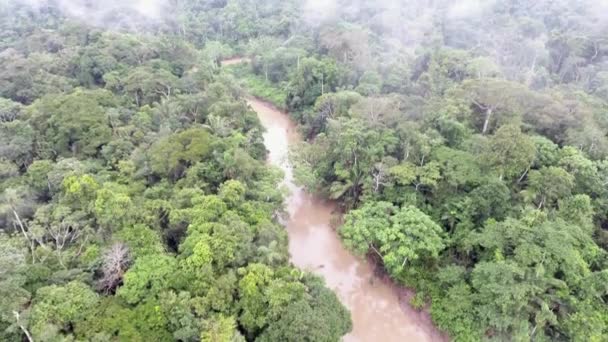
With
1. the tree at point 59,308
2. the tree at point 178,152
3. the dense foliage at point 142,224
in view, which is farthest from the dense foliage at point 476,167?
the tree at point 59,308

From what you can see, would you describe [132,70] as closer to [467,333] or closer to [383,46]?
[383,46]

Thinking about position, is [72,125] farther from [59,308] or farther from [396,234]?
[396,234]

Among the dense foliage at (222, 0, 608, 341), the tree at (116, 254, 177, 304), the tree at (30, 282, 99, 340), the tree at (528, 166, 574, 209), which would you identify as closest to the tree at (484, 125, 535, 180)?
the dense foliage at (222, 0, 608, 341)

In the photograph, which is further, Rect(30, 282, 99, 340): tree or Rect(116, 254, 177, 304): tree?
Rect(116, 254, 177, 304): tree

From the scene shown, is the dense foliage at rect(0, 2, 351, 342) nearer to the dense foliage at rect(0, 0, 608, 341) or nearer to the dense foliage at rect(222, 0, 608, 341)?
the dense foliage at rect(0, 0, 608, 341)

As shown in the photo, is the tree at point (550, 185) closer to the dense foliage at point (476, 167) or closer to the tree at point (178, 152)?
the dense foliage at point (476, 167)

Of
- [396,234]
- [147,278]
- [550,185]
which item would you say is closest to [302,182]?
[396,234]

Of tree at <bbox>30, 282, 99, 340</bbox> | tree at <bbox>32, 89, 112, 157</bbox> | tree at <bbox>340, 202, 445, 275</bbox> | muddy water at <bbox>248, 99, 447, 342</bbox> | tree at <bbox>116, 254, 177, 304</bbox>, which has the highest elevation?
tree at <bbox>32, 89, 112, 157</bbox>
